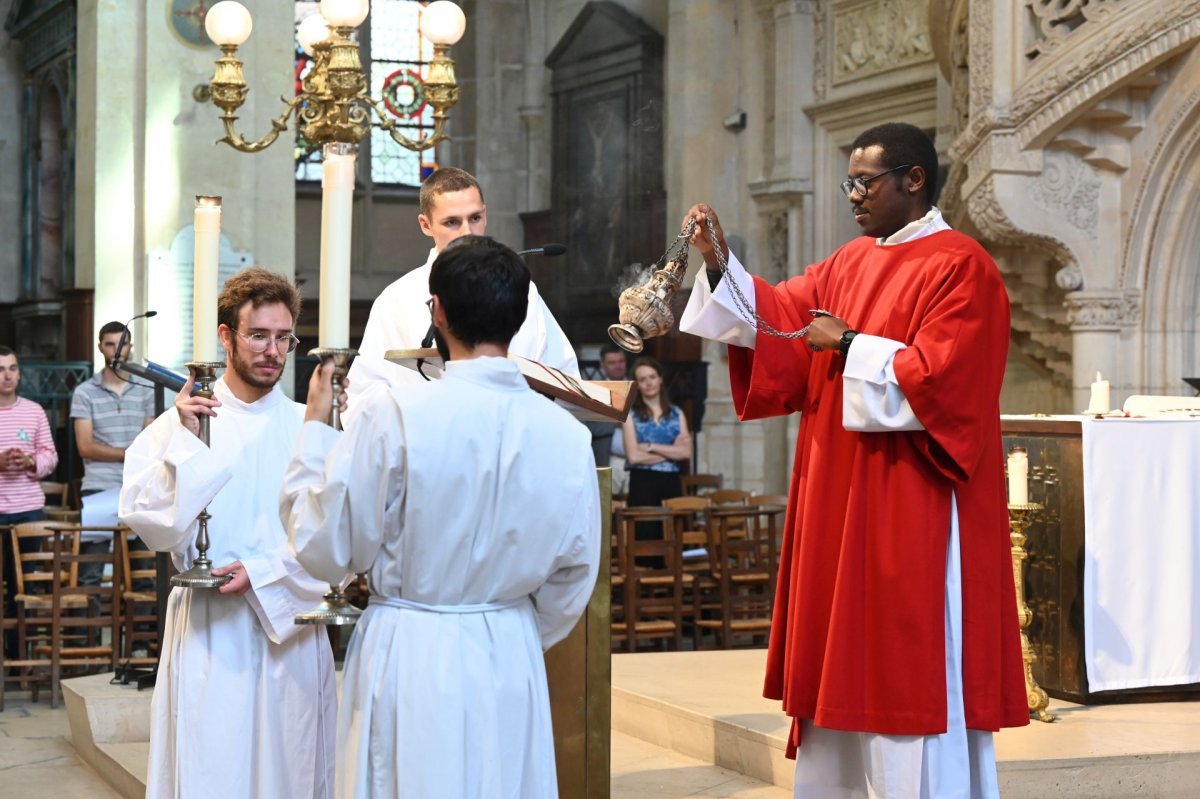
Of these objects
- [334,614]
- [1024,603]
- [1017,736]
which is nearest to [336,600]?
[334,614]

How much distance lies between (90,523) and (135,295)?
347 cm

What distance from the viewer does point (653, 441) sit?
359 inches

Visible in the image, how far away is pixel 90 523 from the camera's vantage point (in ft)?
27.0

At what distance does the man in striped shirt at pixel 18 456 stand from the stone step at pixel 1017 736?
3.63 meters

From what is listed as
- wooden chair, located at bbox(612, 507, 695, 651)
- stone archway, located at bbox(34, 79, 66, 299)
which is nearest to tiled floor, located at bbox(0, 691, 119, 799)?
wooden chair, located at bbox(612, 507, 695, 651)

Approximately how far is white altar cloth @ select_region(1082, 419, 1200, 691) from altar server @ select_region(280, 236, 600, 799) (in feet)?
10.0

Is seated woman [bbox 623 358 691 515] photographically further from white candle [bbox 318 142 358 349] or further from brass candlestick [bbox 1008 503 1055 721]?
white candle [bbox 318 142 358 349]

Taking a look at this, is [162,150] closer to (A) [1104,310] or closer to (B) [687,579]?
(B) [687,579]

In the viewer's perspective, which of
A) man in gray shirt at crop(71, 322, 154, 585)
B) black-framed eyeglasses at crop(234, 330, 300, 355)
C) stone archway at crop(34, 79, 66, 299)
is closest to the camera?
black-framed eyeglasses at crop(234, 330, 300, 355)

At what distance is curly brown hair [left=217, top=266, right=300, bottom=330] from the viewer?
12.0ft

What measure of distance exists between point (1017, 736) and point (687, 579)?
127 inches

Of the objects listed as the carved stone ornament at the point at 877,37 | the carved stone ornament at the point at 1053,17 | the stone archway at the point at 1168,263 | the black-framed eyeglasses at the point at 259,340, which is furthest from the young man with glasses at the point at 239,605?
the carved stone ornament at the point at 877,37

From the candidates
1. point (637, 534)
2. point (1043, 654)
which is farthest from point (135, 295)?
point (1043, 654)

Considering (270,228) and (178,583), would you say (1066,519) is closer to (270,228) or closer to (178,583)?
(178,583)
